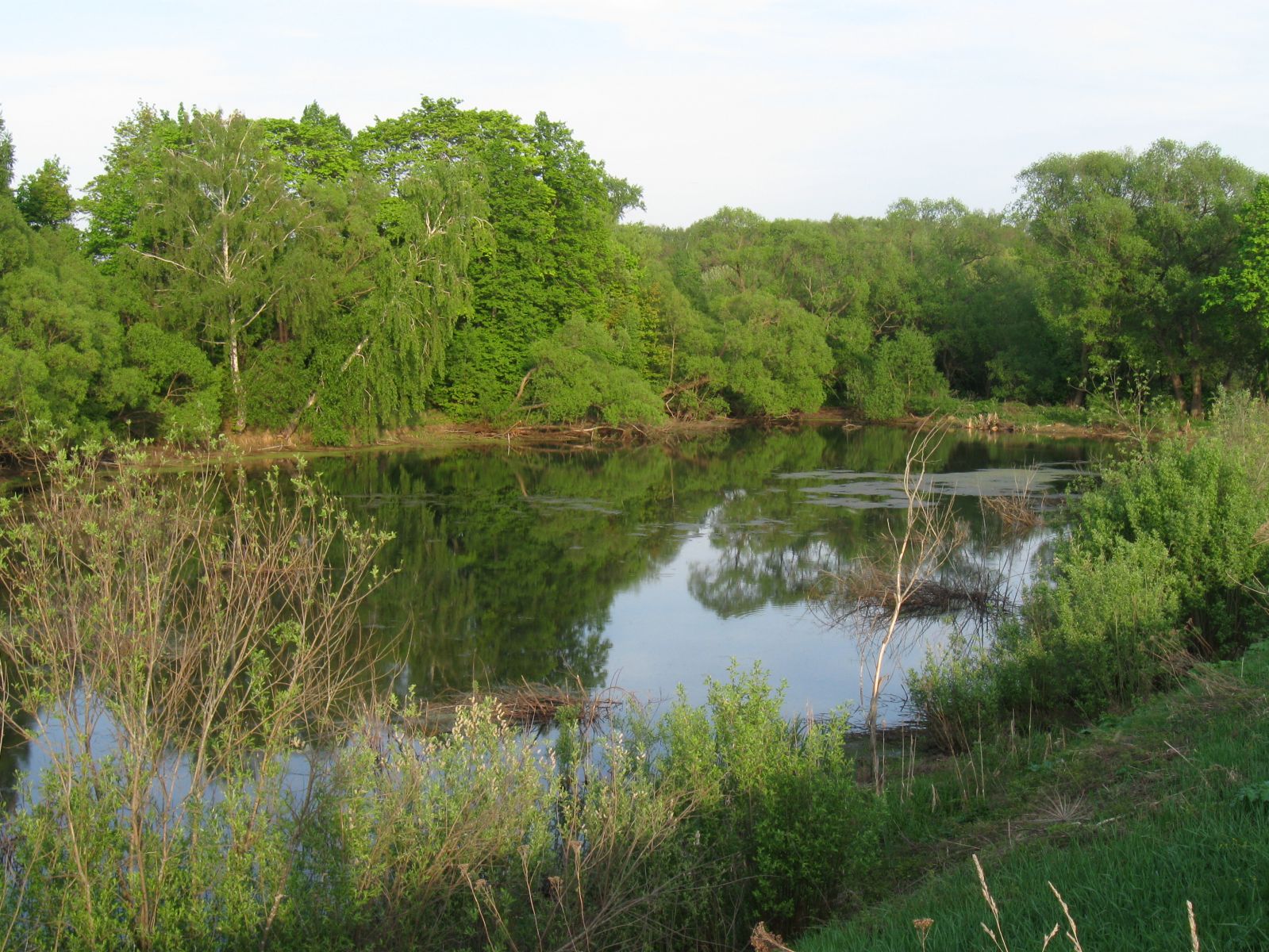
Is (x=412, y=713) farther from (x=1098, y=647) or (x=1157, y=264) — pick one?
(x=1157, y=264)

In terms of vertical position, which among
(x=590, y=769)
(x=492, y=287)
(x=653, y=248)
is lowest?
(x=590, y=769)

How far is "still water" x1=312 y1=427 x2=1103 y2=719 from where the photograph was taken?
13.0m

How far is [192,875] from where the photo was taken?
4930 mm

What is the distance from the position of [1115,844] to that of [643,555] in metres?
15.1

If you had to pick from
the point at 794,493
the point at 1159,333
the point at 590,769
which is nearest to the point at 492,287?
the point at 794,493

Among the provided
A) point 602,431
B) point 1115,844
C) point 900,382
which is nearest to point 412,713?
point 1115,844

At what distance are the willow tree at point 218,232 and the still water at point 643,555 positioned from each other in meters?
5.49

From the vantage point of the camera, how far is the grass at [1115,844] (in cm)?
373

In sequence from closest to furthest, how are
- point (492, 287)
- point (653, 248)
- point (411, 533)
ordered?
1. point (411, 533)
2. point (492, 287)
3. point (653, 248)

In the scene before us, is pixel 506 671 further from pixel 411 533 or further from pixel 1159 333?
pixel 1159 333

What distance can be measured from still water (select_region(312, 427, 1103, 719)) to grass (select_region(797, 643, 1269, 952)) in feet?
13.0

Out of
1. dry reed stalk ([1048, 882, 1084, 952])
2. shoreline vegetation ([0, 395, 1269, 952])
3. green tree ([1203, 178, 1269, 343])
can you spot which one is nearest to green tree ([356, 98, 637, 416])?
green tree ([1203, 178, 1269, 343])

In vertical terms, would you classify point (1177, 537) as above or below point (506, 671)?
above

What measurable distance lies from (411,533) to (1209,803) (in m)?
17.7
